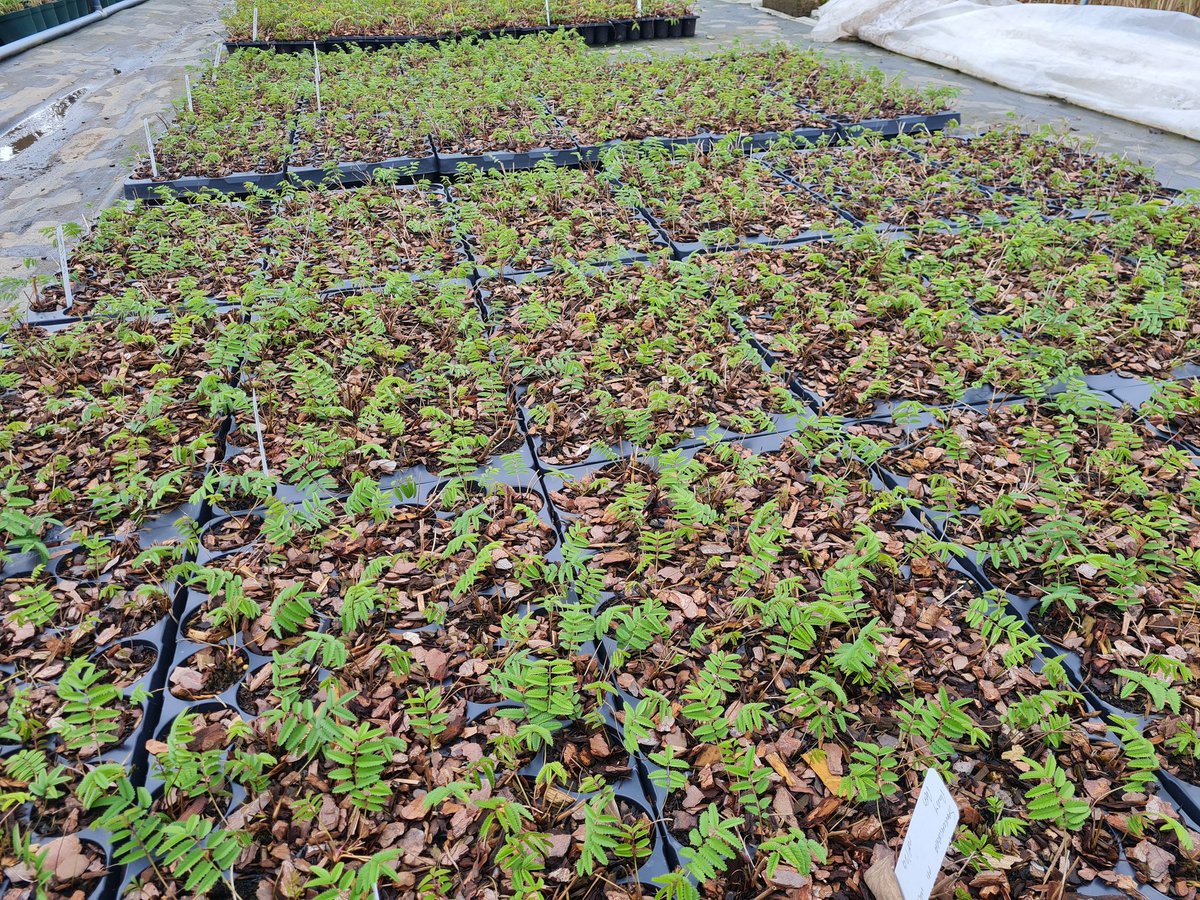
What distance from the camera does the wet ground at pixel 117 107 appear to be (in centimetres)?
571

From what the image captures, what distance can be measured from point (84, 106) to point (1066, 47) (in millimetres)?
9973

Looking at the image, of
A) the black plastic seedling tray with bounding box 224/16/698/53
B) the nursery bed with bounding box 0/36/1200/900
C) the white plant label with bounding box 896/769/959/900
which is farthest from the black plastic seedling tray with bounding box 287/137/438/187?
the white plant label with bounding box 896/769/959/900

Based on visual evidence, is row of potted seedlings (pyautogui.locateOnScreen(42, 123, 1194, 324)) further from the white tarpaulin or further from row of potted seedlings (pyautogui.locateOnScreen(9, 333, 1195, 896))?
the white tarpaulin

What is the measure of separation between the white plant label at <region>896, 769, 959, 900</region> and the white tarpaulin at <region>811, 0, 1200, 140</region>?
24.4 ft

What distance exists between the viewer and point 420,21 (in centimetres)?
895

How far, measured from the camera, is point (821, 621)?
2.13 m

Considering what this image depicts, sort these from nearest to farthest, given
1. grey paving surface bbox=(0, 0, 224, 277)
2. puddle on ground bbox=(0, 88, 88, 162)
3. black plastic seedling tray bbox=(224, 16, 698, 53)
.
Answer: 1. grey paving surface bbox=(0, 0, 224, 277)
2. puddle on ground bbox=(0, 88, 88, 162)
3. black plastic seedling tray bbox=(224, 16, 698, 53)

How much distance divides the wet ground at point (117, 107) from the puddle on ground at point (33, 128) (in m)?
0.01

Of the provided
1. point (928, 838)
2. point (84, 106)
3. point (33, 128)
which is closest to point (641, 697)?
point (928, 838)

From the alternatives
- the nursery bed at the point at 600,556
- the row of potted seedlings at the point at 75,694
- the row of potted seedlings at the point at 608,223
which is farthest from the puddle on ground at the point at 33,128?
the row of potted seedlings at the point at 75,694

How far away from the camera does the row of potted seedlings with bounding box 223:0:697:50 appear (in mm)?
8539

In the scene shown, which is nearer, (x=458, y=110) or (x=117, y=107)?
(x=458, y=110)

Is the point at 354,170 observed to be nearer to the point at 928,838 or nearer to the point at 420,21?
the point at 420,21

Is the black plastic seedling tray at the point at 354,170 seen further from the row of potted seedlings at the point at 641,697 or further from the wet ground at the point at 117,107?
the row of potted seedlings at the point at 641,697
